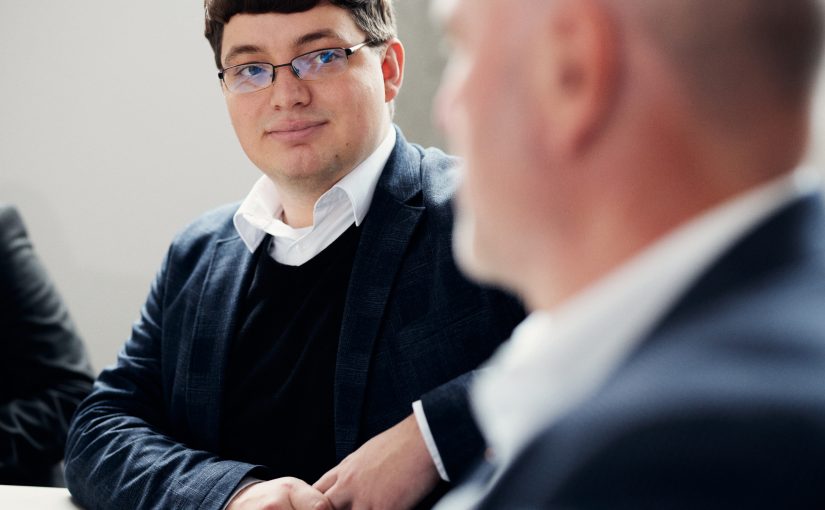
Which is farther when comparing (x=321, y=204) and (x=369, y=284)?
(x=321, y=204)

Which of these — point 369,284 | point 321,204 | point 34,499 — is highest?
point 321,204

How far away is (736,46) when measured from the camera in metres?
0.44

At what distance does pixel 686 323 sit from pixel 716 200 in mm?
68

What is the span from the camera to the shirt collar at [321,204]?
151 cm

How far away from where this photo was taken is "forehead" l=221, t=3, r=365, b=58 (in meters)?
1.53

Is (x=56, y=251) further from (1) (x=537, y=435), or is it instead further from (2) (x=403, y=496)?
(1) (x=537, y=435)

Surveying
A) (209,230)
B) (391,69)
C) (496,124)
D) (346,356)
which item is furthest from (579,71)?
(209,230)

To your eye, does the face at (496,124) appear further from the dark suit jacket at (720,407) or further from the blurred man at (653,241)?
the dark suit jacket at (720,407)

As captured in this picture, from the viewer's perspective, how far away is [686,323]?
42 centimetres

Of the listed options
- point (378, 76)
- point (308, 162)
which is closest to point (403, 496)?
point (308, 162)

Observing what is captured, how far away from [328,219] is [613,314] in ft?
3.64

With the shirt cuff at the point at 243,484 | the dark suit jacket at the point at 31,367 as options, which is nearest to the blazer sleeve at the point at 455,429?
the shirt cuff at the point at 243,484

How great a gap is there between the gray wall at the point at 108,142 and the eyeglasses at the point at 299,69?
1058 millimetres

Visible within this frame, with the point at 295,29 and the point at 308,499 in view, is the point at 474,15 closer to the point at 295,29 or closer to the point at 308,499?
the point at 308,499
